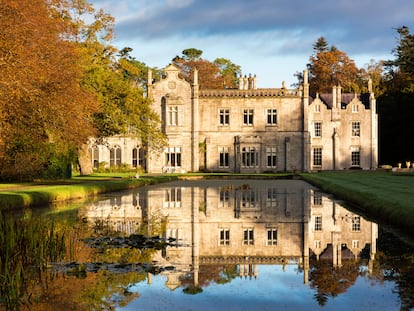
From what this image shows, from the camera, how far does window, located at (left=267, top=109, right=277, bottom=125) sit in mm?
52719

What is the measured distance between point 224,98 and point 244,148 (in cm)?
487

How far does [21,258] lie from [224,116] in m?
44.7

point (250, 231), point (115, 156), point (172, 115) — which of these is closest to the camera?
point (250, 231)

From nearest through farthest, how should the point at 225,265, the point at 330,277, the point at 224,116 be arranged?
the point at 330,277 → the point at 225,265 → the point at 224,116

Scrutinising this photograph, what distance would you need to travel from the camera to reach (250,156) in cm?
5234

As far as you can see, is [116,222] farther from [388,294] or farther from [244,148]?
[244,148]

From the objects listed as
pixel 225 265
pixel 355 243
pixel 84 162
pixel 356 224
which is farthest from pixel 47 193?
pixel 84 162

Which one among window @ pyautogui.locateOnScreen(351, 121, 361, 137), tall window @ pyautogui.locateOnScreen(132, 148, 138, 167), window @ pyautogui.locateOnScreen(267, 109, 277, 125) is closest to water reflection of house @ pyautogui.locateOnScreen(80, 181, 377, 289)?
window @ pyautogui.locateOnScreen(267, 109, 277, 125)

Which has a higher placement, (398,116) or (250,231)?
(398,116)

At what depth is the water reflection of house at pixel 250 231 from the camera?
888 centimetres

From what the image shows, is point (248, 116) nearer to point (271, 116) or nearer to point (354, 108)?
point (271, 116)

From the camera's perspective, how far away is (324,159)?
54.6 metres

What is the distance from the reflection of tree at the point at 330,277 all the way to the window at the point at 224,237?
2.15 meters

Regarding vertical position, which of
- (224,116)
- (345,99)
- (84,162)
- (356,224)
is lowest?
(356,224)
